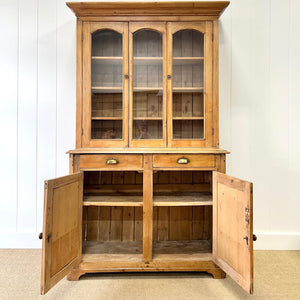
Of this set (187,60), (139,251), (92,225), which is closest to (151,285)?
(139,251)

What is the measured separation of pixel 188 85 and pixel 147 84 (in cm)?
31

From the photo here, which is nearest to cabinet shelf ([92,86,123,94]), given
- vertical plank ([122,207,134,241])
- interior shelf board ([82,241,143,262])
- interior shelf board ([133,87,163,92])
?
interior shelf board ([133,87,163,92])

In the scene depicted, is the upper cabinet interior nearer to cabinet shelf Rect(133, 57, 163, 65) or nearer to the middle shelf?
cabinet shelf Rect(133, 57, 163, 65)

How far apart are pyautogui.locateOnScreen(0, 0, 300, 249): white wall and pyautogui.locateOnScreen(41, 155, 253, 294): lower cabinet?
466 mm

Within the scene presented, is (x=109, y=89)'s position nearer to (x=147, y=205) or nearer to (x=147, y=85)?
(x=147, y=85)

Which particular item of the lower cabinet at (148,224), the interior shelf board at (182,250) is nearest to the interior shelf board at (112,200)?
the lower cabinet at (148,224)

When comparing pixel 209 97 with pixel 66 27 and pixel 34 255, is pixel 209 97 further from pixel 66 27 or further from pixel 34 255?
pixel 34 255

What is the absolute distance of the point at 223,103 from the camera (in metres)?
2.18

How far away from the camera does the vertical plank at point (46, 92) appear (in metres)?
2.16

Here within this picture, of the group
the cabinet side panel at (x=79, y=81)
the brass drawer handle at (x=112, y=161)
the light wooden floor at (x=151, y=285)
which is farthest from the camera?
the cabinet side panel at (x=79, y=81)

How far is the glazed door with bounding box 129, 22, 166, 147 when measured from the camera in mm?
1817

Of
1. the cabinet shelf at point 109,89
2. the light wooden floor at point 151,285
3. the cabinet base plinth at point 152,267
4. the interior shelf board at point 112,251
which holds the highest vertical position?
the cabinet shelf at point 109,89

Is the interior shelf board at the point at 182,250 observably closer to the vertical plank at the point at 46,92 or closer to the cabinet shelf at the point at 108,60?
the vertical plank at the point at 46,92

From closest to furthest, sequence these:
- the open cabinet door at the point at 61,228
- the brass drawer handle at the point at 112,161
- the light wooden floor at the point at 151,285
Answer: the open cabinet door at the point at 61,228
the light wooden floor at the point at 151,285
the brass drawer handle at the point at 112,161
